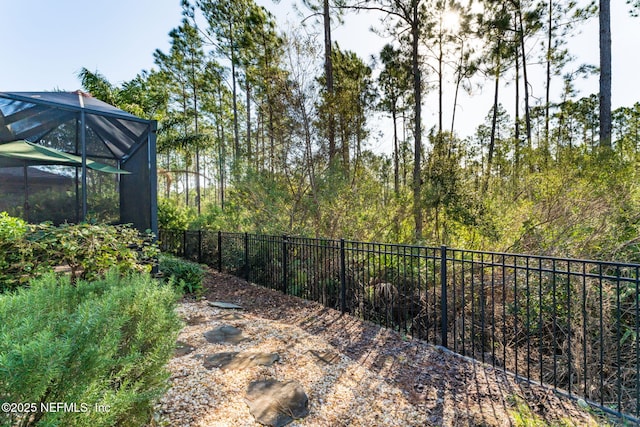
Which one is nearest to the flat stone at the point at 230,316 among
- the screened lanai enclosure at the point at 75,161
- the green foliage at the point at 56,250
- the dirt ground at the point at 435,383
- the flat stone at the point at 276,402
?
the dirt ground at the point at 435,383

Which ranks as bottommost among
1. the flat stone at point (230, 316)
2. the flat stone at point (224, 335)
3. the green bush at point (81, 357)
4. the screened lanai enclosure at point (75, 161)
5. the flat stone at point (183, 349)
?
the flat stone at point (230, 316)

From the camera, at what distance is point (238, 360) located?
2.78m

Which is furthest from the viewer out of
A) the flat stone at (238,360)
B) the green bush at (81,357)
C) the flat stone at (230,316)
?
the flat stone at (230,316)

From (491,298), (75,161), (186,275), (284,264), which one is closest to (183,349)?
(284,264)

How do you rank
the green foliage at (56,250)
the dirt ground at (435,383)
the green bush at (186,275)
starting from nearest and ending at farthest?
the dirt ground at (435,383) < the green foliage at (56,250) < the green bush at (186,275)

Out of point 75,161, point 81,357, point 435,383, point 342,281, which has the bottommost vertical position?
point 435,383

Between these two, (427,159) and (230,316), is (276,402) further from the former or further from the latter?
(427,159)

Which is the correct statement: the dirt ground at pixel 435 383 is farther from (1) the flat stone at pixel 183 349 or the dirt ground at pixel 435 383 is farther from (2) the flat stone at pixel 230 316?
(1) the flat stone at pixel 183 349

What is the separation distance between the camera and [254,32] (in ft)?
29.5

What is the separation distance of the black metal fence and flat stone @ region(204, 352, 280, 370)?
6.22 feet

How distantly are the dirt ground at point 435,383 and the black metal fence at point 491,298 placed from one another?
221mm

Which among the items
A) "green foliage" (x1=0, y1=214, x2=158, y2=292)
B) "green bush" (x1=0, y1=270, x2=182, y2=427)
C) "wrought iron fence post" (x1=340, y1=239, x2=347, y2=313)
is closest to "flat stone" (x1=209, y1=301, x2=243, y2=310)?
"green foliage" (x1=0, y1=214, x2=158, y2=292)

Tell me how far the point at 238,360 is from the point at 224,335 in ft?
2.35

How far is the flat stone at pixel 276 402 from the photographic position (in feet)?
6.70
